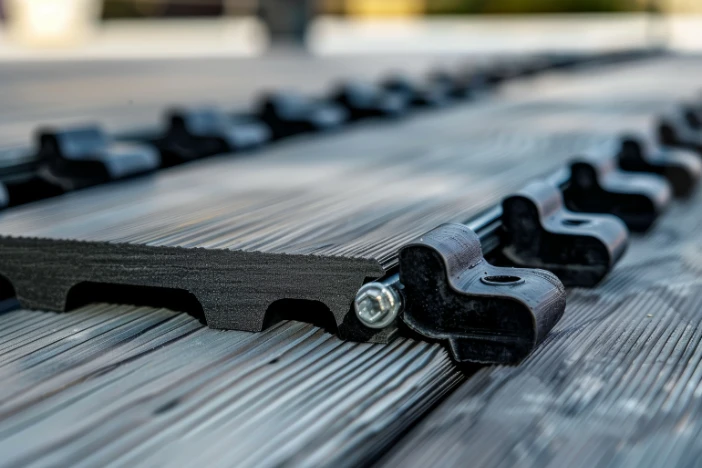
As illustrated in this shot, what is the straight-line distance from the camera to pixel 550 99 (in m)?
3.88

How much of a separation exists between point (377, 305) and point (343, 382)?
109mm

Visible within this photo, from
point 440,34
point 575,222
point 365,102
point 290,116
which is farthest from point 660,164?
point 440,34

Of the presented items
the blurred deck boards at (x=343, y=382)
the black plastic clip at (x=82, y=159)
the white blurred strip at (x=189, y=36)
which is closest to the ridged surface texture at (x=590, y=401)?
the blurred deck boards at (x=343, y=382)

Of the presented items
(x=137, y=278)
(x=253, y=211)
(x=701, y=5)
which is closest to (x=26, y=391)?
(x=137, y=278)

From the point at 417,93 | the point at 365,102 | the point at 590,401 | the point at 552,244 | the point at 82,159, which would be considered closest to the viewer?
the point at 590,401

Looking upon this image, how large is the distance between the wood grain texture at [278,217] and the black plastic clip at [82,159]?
0.33 ft

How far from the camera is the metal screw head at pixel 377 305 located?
3.44ft

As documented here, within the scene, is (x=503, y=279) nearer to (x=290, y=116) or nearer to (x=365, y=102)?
(x=290, y=116)

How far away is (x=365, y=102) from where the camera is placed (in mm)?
3584

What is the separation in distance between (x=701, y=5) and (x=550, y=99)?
13298 millimetres

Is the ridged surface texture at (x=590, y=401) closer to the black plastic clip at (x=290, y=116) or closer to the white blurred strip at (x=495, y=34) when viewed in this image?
the black plastic clip at (x=290, y=116)

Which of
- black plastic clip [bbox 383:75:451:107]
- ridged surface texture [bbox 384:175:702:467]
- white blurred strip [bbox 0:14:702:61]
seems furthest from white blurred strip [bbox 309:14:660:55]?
ridged surface texture [bbox 384:175:702:467]

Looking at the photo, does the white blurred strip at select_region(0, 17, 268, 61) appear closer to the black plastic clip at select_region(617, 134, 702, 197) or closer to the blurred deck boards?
the black plastic clip at select_region(617, 134, 702, 197)

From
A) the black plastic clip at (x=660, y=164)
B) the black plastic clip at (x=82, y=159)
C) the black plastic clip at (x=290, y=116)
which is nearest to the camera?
the black plastic clip at (x=82, y=159)
